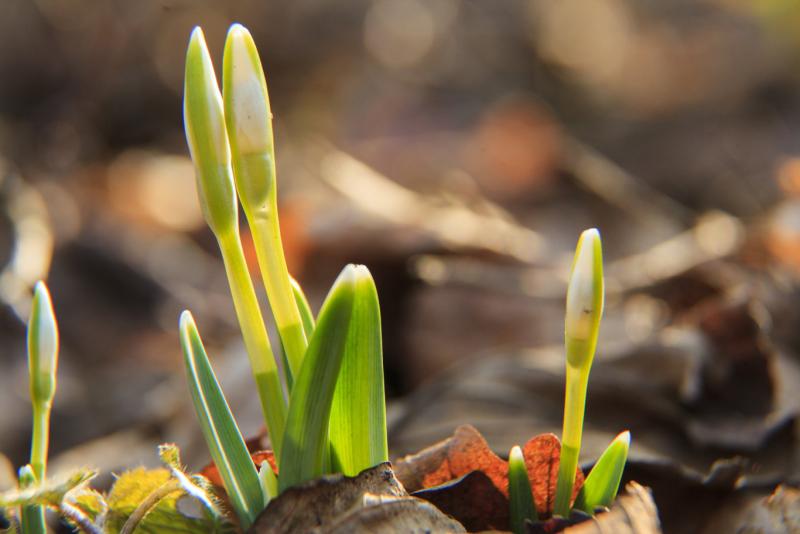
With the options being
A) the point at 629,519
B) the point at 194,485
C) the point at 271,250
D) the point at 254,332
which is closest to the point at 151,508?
the point at 194,485

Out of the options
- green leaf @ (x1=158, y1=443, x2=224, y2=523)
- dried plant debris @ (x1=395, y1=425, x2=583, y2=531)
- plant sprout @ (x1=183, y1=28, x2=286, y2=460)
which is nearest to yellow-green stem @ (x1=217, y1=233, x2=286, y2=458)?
plant sprout @ (x1=183, y1=28, x2=286, y2=460)

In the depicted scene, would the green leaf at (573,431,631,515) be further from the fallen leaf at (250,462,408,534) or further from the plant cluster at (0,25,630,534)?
the fallen leaf at (250,462,408,534)

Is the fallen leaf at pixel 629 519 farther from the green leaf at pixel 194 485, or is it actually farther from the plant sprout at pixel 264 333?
the green leaf at pixel 194 485

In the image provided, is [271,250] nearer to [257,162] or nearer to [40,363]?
[257,162]

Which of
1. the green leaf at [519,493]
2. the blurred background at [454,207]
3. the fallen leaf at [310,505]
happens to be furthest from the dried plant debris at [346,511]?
the blurred background at [454,207]

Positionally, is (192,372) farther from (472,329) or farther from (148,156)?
(148,156)

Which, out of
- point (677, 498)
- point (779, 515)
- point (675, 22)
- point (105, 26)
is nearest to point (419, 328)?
point (677, 498)
